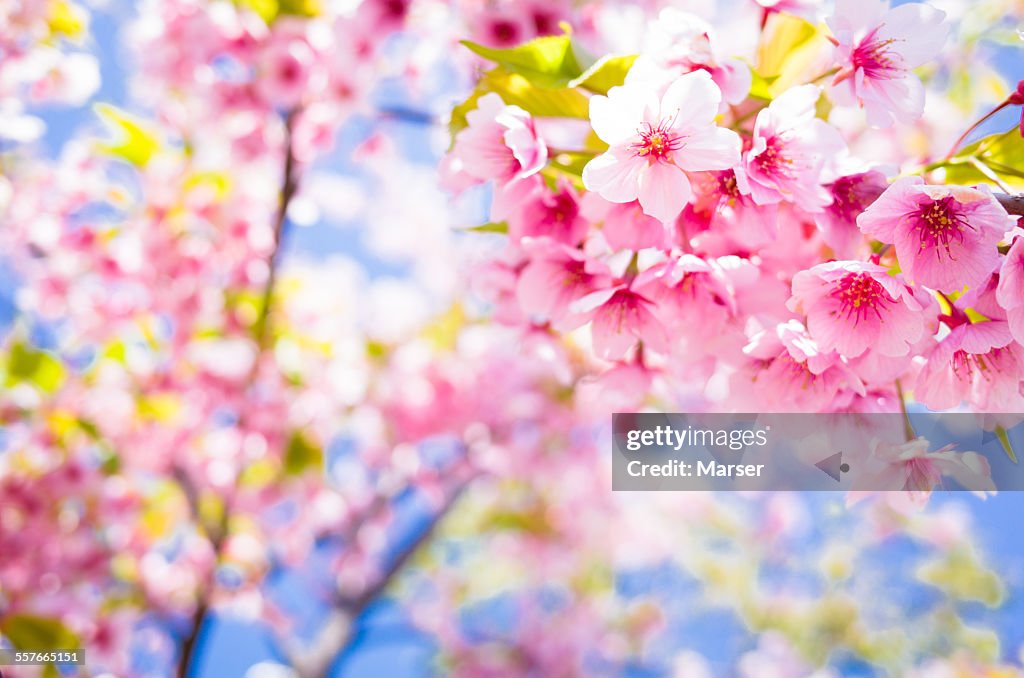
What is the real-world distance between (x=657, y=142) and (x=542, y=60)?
24 centimetres

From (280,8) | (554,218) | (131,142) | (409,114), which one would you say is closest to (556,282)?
(554,218)

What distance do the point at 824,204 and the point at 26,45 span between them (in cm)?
222

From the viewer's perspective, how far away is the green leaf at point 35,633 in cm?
194

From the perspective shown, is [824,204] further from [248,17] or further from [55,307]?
[55,307]

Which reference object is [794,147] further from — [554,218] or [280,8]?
[280,8]

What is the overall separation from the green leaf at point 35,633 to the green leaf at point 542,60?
199cm

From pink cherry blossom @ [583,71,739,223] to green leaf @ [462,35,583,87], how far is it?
0.19 m

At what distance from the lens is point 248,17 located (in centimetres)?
219

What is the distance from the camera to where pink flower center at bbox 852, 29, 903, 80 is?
0.84 metres

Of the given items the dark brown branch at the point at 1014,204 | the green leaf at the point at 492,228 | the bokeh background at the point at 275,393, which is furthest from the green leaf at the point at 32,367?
the dark brown branch at the point at 1014,204

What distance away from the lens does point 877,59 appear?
2.75ft

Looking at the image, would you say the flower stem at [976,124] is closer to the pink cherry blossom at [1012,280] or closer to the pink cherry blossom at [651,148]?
the pink cherry blossom at [1012,280]

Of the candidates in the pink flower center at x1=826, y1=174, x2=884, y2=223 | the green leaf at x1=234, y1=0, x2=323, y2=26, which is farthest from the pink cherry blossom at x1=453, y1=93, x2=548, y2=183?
the green leaf at x1=234, y1=0, x2=323, y2=26

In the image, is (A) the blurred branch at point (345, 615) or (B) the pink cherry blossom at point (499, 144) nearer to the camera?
(B) the pink cherry blossom at point (499, 144)
